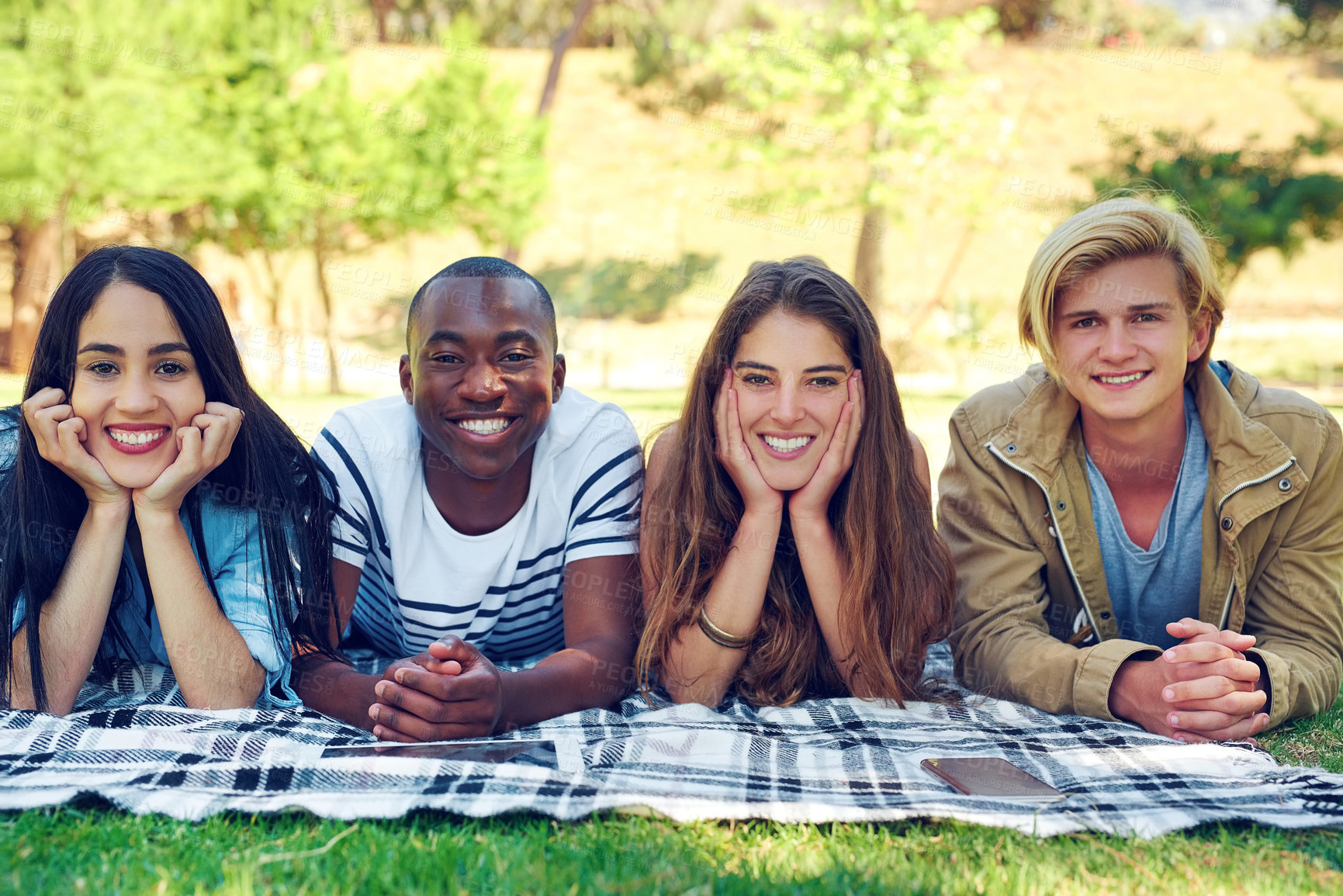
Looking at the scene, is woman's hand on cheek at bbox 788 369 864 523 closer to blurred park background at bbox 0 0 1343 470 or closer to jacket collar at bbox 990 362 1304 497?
jacket collar at bbox 990 362 1304 497

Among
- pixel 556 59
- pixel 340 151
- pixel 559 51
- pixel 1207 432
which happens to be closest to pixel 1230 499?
pixel 1207 432

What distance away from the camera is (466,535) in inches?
149

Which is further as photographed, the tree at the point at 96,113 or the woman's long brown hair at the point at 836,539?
the tree at the point at 96,113

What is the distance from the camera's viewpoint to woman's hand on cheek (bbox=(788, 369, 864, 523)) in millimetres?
3607

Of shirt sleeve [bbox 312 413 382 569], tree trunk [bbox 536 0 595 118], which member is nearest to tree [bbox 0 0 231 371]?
tree trunk [bbox 536 0 595 118]

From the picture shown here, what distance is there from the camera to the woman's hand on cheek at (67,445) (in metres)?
3.18

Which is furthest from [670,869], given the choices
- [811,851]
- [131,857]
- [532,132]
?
[532,132]

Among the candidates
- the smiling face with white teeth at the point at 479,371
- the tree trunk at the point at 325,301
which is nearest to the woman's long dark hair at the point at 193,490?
the smiling face with white teeth at the point at 479,371

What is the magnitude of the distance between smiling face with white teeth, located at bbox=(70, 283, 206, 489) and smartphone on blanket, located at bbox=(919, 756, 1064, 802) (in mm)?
2526

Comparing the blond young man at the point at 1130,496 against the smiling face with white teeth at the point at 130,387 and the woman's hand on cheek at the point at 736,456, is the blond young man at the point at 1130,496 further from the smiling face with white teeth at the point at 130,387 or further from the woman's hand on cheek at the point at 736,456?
the smiling face with white teeth at the point at 130,387

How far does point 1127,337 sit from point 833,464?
113 centimetres

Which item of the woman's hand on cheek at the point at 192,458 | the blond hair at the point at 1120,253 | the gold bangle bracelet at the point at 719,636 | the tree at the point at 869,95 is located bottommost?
the gold bangle bracelet at the point at 719,636

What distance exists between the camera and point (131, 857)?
236 cm

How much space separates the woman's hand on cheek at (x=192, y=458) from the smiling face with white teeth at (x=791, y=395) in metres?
1.69
